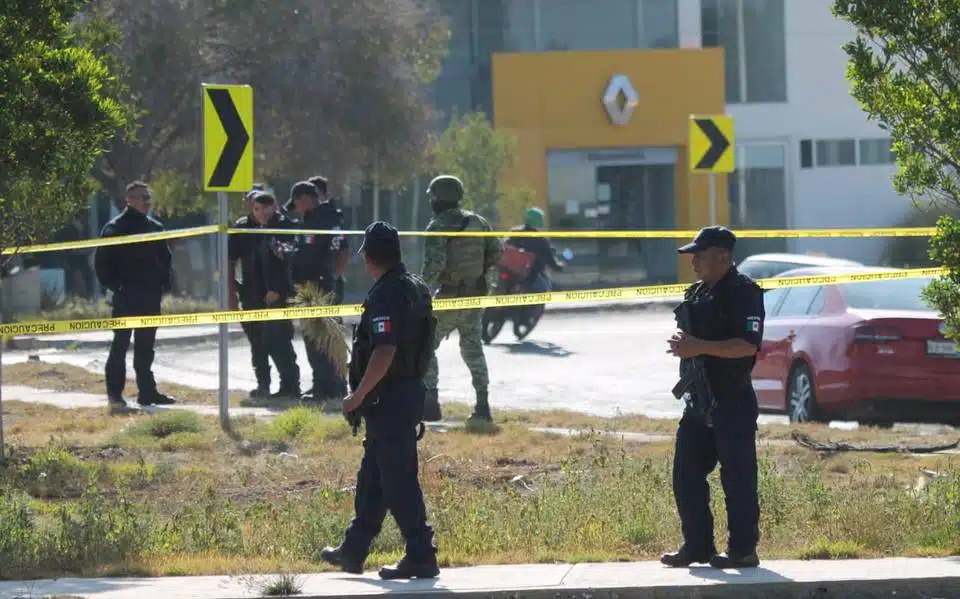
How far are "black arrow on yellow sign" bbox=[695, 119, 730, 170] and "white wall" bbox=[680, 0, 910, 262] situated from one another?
2223 cm

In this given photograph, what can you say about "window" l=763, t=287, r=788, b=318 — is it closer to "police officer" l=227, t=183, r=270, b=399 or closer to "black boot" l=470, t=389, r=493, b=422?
"black boot" l=470, t=389, r=493, b=422

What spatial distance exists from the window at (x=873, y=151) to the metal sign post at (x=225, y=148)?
31512 mm

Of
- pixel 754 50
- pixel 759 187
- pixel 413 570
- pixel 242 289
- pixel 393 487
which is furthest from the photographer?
pixel 754 50

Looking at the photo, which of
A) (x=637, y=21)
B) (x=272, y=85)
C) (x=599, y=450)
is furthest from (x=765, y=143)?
(x=599, y=450)

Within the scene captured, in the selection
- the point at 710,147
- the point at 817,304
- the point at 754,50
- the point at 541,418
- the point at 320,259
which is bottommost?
the point at 541,418

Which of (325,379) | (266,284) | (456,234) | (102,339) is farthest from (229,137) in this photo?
(102,339)

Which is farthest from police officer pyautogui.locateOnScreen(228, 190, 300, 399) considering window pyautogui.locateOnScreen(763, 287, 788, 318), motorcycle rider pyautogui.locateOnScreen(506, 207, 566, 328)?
motorcycle rider pyautogui.locateOnScreen(506, 207, 566, 328)

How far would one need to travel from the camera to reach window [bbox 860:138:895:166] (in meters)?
42.4

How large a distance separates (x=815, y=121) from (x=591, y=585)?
35.3 m

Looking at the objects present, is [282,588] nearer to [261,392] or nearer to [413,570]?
[413,570]

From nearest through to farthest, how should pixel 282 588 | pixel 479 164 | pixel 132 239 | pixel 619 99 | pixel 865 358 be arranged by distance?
pixel 282 588 → pixel 865 358 → pixel 132 239 → pixel 479 164 → pixel 619 99

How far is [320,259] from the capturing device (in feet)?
49.1

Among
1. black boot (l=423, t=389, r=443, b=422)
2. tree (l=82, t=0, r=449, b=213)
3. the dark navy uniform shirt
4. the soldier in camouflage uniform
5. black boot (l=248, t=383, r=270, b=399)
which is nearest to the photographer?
the dark navy uniform shirt

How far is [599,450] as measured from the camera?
11.5 meters
